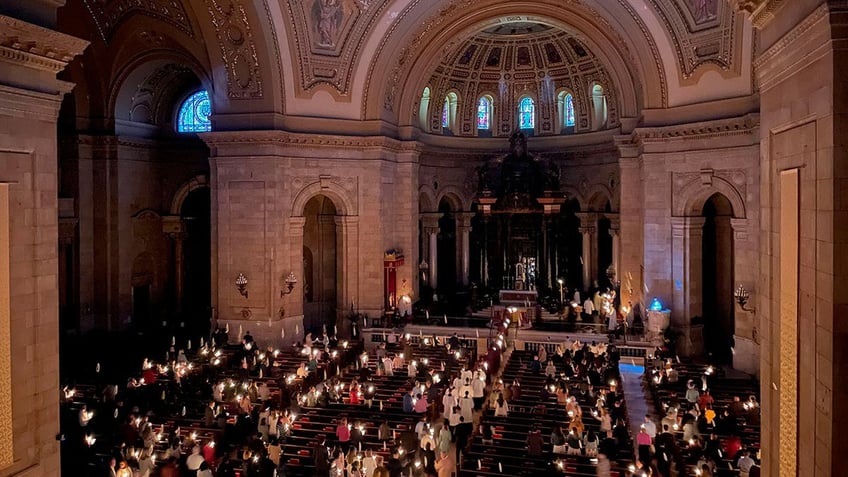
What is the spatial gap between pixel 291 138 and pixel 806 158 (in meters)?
19.6

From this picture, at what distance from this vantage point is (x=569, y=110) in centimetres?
3322

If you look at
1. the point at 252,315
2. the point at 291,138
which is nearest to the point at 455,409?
the point at 252,315

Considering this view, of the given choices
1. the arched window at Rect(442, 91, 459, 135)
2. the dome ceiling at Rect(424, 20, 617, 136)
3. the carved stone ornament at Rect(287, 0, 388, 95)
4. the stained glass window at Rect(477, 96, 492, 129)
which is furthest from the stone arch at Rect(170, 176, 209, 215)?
the stained glass window at Rect(477, 96, 492, 129)

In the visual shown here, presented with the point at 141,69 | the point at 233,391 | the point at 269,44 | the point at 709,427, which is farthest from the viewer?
the point at 141,69

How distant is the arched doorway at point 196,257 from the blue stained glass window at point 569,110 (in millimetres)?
18038

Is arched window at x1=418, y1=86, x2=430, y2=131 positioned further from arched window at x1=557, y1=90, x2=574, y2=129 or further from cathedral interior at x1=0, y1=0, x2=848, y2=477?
arched window at x1=557, y1=90, x2=574, y2=129

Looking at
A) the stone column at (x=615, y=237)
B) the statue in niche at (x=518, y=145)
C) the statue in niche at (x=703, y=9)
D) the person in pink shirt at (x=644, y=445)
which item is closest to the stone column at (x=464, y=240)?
the statue in niche at (x=518, y=145)

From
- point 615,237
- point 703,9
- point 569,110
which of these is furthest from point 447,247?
point 703,9

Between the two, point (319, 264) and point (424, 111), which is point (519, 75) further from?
point (319, 264)

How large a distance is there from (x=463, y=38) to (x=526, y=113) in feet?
24.4

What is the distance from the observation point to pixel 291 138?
24.2 m

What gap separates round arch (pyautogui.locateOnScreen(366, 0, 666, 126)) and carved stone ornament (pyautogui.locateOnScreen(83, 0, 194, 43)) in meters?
7.14

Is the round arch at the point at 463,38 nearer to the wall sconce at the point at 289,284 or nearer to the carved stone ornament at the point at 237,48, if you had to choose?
the carved stone ornament at the point at 237,48

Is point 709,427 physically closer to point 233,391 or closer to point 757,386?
point 757,386
